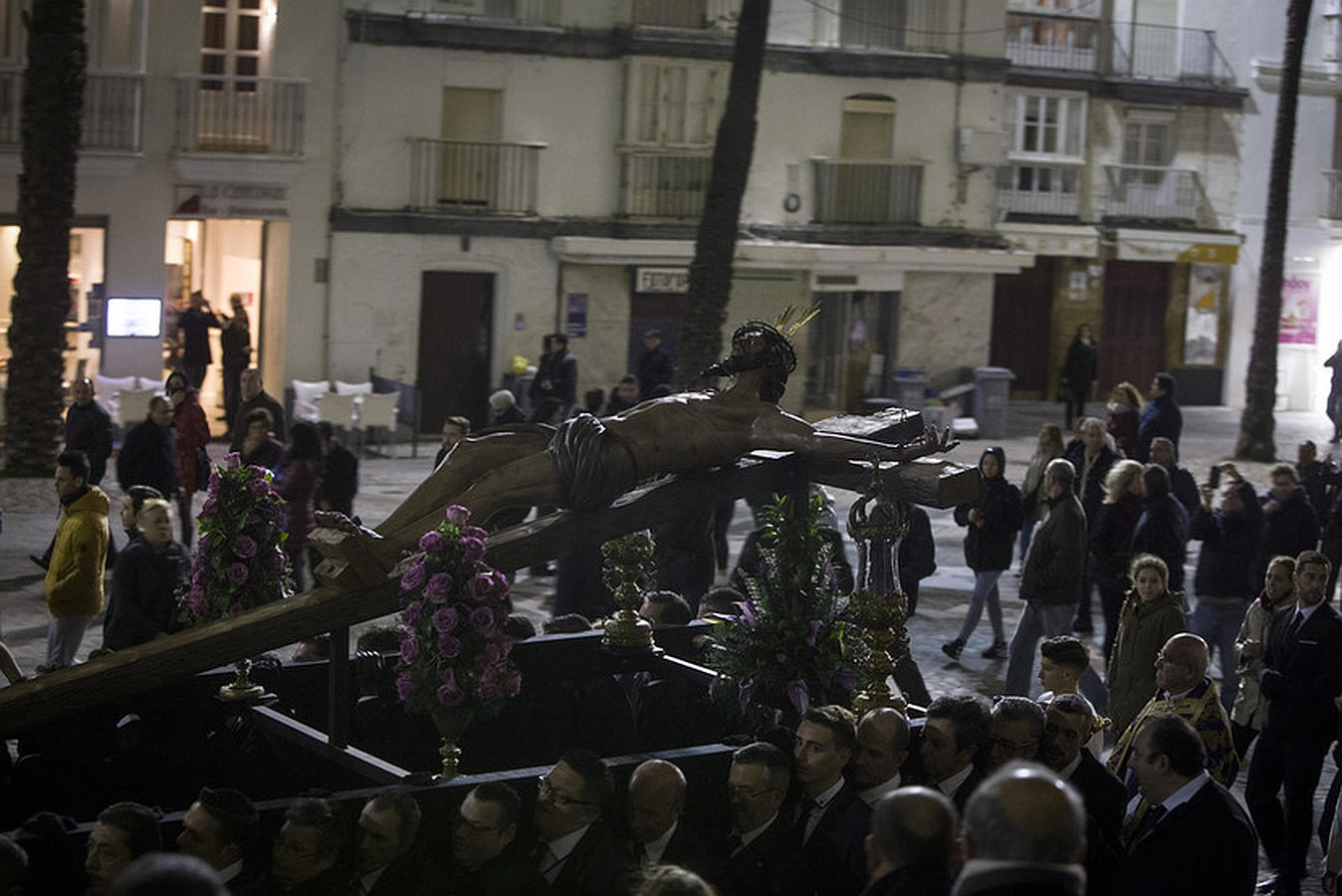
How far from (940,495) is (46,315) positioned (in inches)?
554

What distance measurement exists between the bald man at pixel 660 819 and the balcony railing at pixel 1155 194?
29178 mm

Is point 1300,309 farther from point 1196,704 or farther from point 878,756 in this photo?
point 878,756

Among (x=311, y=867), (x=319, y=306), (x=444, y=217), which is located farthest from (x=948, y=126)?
(x=311, y=867)

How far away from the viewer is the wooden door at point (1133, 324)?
117 feet

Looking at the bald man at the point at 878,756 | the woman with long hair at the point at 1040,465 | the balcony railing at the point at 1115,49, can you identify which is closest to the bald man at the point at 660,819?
the bald man at the point at 878,756

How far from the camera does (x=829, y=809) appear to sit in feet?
25.0

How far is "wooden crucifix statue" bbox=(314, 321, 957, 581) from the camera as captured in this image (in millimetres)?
8531

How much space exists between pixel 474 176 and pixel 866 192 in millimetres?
6781

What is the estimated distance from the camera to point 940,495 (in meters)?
8.43

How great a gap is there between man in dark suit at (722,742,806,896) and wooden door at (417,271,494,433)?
21228 mm

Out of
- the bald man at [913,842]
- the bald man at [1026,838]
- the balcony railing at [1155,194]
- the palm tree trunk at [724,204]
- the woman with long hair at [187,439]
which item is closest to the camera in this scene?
the bald man at [1026,838]

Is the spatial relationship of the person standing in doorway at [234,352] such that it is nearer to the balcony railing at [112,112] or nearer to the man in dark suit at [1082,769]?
the balcony railing at [112,112]

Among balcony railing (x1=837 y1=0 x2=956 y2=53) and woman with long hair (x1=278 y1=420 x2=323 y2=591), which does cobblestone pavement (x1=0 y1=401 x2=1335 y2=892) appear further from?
balcony railing (x1=837 y1=0 x2=956 y2=53)

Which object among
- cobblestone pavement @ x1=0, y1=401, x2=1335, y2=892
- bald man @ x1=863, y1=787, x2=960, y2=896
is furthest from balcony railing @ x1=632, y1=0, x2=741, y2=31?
bald man @ x1=863, y1=787, x2=960, y2=896
